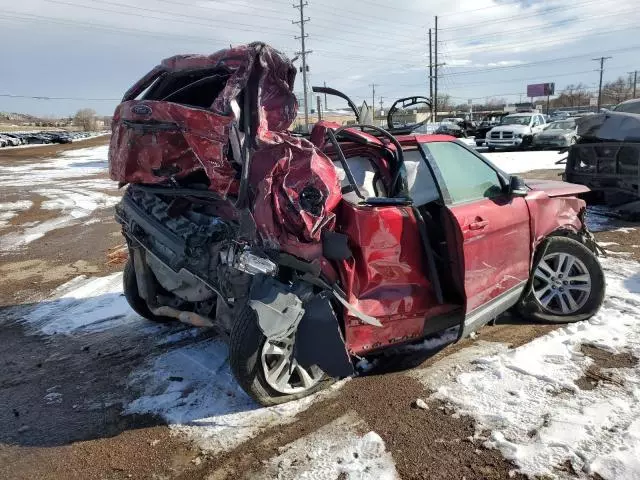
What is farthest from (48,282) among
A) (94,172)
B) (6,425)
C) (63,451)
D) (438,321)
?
(94,172)

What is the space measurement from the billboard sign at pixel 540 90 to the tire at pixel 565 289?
97215mm

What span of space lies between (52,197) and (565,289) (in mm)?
13975

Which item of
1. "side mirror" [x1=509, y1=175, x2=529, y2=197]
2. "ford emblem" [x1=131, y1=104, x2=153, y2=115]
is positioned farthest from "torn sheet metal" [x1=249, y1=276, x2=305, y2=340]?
"side mirror" [x1=509, y1=175, x2=529, y2=197]

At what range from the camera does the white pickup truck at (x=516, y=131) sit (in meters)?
24.0

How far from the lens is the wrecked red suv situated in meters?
3.10

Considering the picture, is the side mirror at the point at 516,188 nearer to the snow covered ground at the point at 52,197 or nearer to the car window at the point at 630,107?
the snow covered ground at the point at 52,197

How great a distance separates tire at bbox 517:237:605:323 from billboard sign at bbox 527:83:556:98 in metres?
97.2

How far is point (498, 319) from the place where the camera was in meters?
4.68

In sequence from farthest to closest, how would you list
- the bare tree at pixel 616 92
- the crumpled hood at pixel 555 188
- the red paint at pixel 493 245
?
the bare tree at pixel 616 92 → the crumpled hood at pixel 555 188 → the red paint at pixel 493 245

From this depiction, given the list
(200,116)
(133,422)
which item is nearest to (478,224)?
(200,116)

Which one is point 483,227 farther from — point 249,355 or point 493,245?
point 249,355

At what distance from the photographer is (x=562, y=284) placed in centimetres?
459

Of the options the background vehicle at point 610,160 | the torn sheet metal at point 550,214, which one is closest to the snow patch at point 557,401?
the torn sheet metal at point 550,214

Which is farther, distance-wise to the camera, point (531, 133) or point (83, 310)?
point (531, 133)
